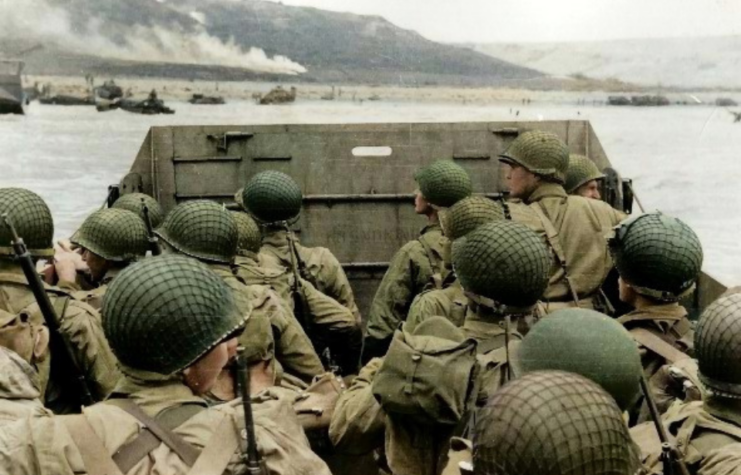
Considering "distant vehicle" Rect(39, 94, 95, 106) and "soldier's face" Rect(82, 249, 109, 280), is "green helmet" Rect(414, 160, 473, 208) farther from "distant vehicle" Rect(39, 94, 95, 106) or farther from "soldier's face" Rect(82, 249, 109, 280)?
"distant vehicle" Rect(39, 94, 95, 106)

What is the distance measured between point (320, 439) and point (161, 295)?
3.23 feet

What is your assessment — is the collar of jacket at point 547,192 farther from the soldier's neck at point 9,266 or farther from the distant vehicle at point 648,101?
the distant vehicle at point 648,101

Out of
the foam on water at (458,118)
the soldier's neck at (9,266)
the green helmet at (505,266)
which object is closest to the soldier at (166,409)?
the green helmet at (505,266)

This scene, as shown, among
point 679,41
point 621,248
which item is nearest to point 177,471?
point 621,248

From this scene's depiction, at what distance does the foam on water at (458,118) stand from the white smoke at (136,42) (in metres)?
1.42

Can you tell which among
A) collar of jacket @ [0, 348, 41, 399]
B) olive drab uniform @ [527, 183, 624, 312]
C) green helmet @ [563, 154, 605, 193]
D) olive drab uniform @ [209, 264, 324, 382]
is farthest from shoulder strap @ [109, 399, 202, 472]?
green helmet @ [563, 154, 605, 193]

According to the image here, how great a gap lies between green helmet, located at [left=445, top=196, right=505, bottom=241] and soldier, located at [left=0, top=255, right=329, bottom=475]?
1970 mm

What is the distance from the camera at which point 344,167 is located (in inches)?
248

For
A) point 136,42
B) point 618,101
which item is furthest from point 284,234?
point 618,101

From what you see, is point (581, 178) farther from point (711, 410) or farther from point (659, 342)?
point (711, 410)

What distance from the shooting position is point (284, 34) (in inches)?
447

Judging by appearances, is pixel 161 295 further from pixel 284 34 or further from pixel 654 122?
pixel 654 122

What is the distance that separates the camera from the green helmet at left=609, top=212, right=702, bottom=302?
3.15 meters

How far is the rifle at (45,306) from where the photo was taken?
9.09 feet
